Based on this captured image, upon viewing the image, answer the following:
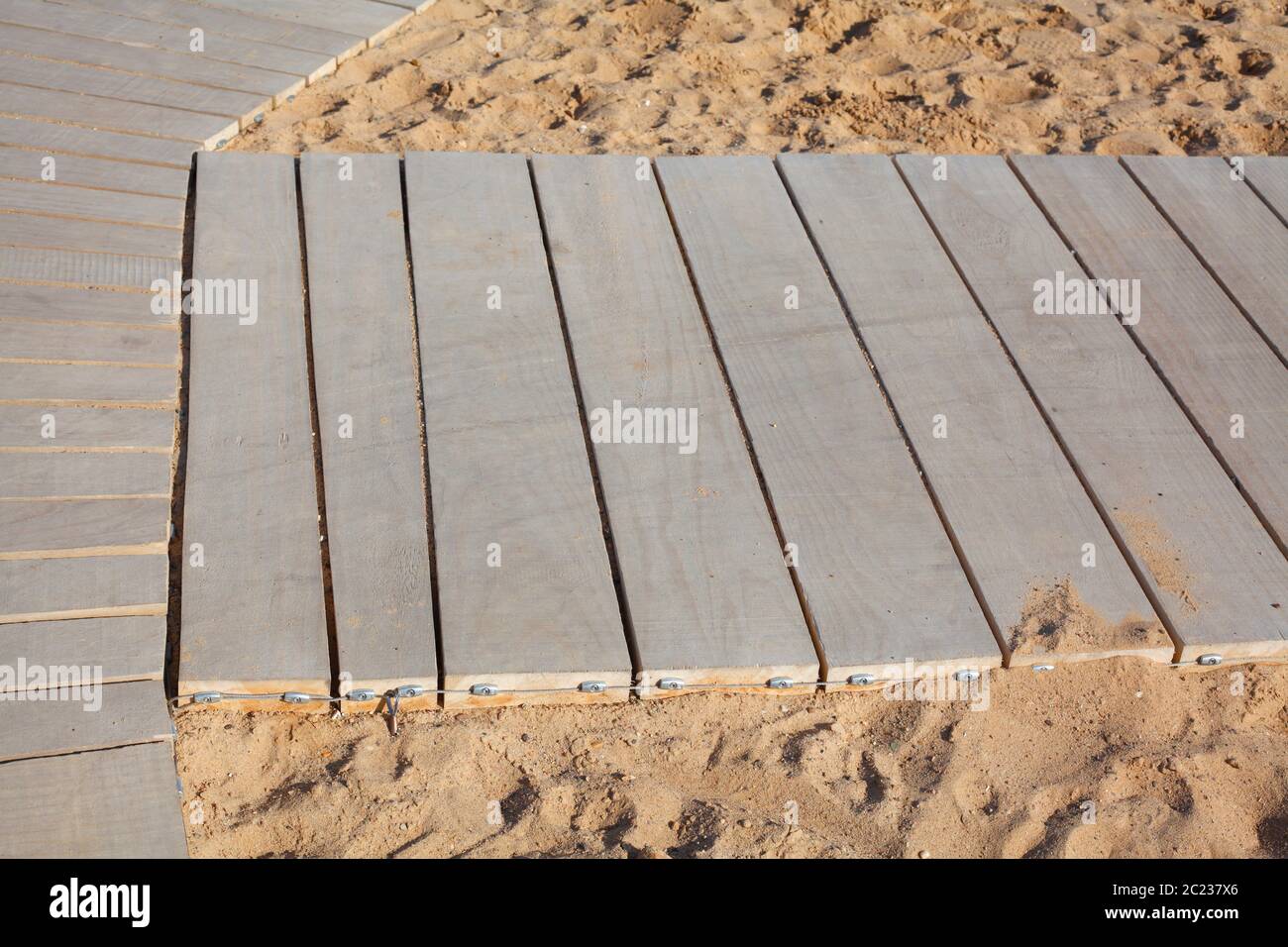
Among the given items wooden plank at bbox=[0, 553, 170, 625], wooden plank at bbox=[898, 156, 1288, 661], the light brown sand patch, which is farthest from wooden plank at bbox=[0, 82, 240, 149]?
the light brown sand patch

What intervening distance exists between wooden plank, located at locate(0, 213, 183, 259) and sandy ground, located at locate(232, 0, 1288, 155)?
0.67 metres

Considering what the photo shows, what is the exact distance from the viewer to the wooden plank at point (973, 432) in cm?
230

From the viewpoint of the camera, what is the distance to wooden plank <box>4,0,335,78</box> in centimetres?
393

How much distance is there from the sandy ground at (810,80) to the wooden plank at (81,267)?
792mm

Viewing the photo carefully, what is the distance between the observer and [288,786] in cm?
206

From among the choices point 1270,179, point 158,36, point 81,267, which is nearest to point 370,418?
point 81,267

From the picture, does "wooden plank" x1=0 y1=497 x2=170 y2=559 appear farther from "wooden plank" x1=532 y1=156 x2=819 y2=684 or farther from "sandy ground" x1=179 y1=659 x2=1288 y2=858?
"wooden plank" x1=532 y1=156 x2=819 y2=684

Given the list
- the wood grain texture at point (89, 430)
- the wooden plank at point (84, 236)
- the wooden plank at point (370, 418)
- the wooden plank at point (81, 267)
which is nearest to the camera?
the wooden plank at point (370, 418)

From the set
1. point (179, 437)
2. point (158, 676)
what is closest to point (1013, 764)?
point (158, 676)

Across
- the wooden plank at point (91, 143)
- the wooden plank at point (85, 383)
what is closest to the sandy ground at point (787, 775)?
the wooden plank at point (85, 383)

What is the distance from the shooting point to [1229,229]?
10.9 ft

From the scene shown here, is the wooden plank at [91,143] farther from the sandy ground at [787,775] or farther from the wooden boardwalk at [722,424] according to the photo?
the sandy ground at [787,775]

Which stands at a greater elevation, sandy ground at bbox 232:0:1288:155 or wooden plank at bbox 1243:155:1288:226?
sandy ground at bbox 232:0:1288:155

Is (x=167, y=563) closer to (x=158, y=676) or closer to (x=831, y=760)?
(x=158, y=676)
